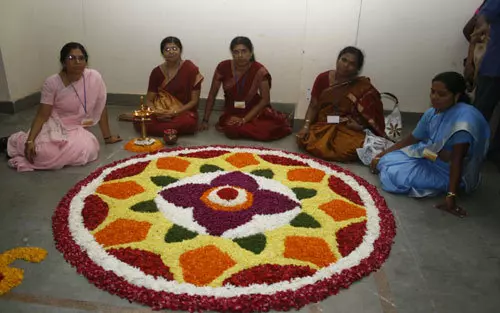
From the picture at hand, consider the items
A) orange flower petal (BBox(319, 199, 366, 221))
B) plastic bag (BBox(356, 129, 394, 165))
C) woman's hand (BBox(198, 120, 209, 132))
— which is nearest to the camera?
orange flower petal (BBox(319, 199, 366, 221))

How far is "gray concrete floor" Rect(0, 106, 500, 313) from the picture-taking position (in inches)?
81.3

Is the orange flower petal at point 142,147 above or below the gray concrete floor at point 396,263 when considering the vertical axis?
above

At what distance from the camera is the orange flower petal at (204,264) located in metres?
2.18

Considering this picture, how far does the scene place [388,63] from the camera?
476cm

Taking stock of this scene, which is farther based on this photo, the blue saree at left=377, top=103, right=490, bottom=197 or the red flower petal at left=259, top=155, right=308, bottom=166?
the red flower petal at left=259, top=155, right=308, bottom=166

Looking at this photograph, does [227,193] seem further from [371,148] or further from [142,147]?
[371,148]

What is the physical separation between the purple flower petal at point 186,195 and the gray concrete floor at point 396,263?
0.80 metres

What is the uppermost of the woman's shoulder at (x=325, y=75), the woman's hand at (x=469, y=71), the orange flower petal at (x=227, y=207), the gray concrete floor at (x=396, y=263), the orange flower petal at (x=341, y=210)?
the woman's hand at (x=469, y=71)

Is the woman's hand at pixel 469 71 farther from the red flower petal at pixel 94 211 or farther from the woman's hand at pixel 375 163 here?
the red flower petal at pixel 94 211

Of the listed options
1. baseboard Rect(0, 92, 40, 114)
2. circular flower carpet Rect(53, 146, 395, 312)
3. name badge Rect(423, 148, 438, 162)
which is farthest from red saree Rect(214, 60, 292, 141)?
baseboard Rect(0, 92, 40, 114)

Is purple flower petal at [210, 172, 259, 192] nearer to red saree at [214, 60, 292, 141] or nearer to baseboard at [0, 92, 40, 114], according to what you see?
red saree at [214, 60, 292, 141]

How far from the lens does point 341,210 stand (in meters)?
2.89

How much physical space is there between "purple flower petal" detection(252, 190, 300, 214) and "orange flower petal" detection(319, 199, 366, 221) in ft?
0.72

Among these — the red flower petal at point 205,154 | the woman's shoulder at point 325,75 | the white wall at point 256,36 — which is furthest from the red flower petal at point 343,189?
the white wall at point 256,36
